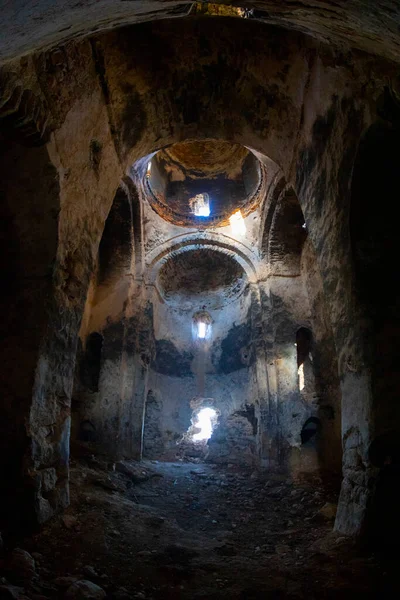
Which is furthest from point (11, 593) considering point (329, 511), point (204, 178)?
point (204, 178)

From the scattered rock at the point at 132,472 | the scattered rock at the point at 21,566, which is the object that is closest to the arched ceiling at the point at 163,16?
the scattered rock at the point at 21,566

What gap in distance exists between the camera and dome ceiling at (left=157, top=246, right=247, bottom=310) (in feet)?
33.7

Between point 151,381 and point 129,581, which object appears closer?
point 129,581

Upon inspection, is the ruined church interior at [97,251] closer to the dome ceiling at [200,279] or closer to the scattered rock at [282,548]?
the scattered rock at [282,548]

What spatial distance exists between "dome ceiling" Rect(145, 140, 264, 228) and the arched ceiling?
25.5 ft

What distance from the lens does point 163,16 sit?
245cm

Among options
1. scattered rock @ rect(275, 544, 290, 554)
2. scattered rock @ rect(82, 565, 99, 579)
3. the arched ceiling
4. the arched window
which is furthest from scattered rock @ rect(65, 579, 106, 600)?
the arched window

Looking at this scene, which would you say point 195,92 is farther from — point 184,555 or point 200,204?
point 200,204

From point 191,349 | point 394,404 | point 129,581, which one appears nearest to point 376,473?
point 394,404

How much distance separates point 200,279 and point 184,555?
839 cm

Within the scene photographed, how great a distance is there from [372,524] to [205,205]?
960 cm

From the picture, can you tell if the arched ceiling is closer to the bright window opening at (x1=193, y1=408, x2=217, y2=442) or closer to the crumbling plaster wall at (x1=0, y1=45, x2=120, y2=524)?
the crumbling plaster wall at (x1=0, y1=45, x2=120, y2=524)

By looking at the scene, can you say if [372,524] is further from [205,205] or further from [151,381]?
[205,205]

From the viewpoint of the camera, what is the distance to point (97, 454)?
7.02m
